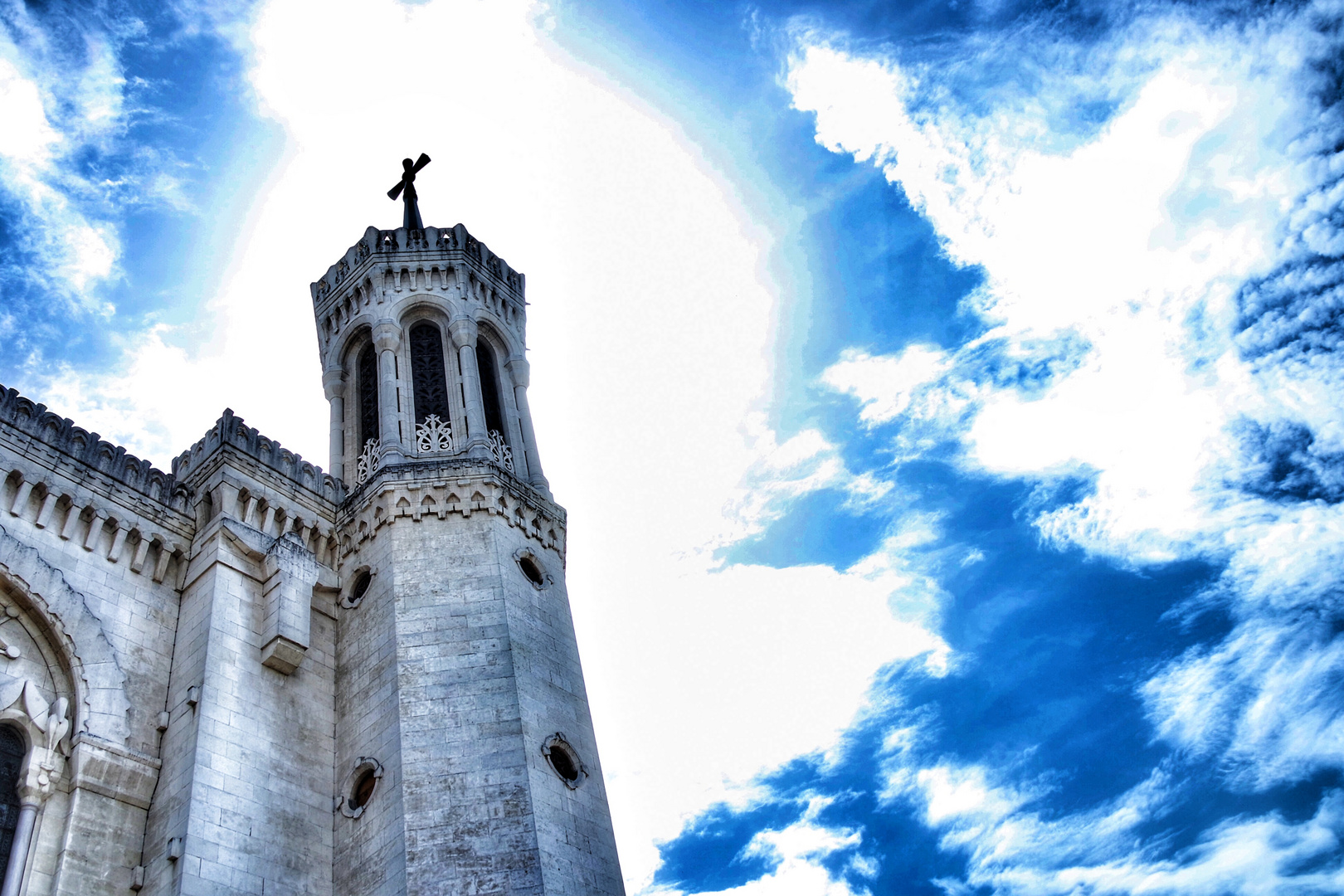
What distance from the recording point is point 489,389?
3062cm

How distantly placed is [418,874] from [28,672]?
744cm

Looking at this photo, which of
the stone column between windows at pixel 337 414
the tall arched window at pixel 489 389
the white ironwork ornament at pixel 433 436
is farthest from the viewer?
the tall arched window at pixel 489 389

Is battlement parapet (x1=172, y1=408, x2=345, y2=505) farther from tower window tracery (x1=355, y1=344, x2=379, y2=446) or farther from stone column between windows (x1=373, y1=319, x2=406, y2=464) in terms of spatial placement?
tower window tracery (x1=355, y1=344, x2=379, y2=446)

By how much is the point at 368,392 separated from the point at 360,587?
279 inches

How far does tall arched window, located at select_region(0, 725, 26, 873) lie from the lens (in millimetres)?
17562

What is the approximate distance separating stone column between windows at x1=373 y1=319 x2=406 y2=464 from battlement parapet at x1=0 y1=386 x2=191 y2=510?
4.63 metres

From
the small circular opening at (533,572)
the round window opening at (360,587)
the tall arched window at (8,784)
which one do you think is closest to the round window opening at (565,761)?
the small circular opening at (533,572)

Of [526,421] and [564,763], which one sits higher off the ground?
[526,421]

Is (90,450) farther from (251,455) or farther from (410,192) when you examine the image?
(410,192)

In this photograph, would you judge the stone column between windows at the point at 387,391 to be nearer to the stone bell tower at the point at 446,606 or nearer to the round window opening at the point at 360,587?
the stone bell tower at the point at 446,606

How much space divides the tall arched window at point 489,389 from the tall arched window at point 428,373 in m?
0.99

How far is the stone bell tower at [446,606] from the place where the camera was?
65.1 feet

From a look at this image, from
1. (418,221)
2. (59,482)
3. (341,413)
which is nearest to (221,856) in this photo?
(59,482)

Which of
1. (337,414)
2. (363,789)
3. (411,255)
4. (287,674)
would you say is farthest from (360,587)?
(411,255)
